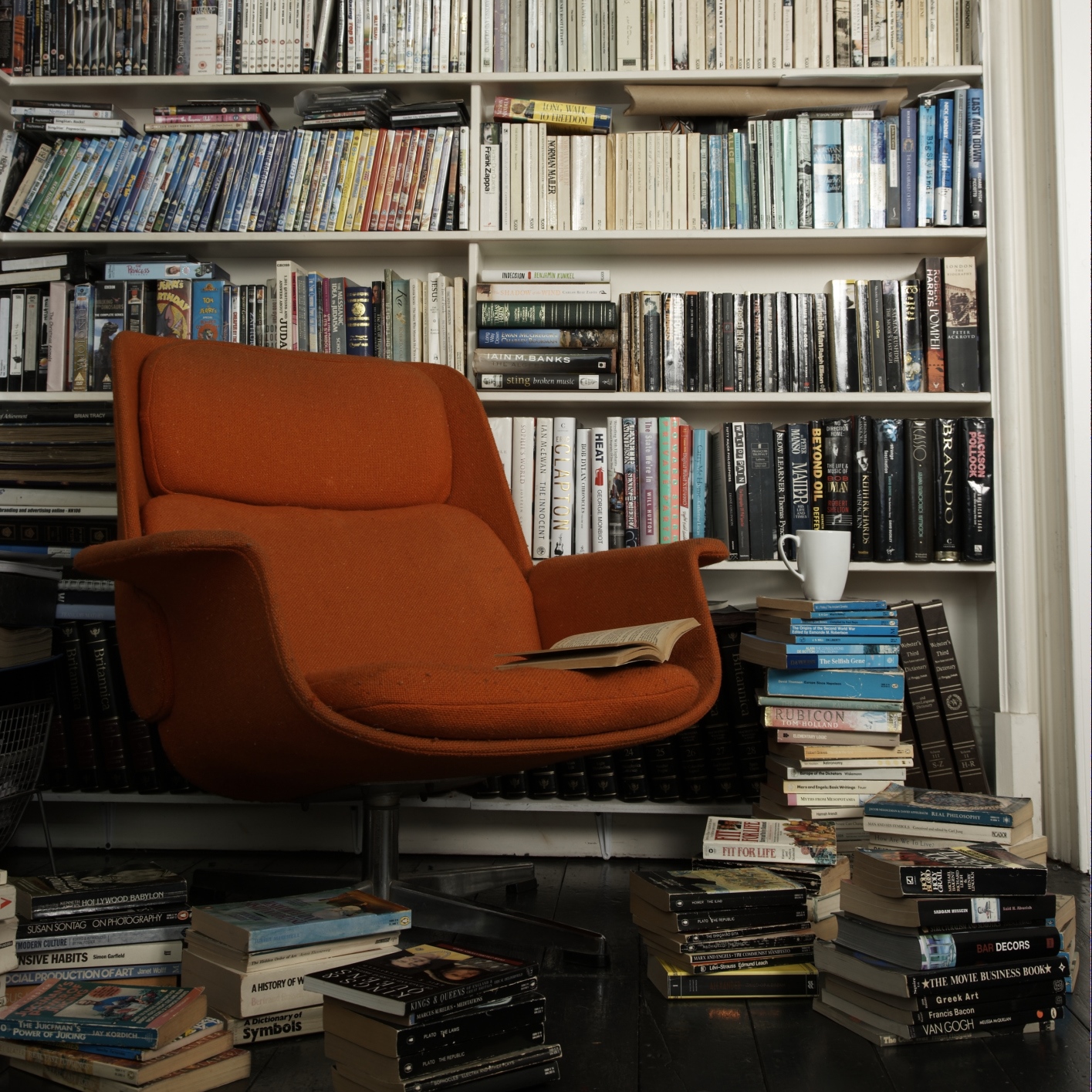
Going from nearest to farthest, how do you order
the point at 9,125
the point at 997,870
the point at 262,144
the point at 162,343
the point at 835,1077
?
the point at 835,1077
the point at 997,870
the point at 162,343
the point at 262,144
the point at 9,125

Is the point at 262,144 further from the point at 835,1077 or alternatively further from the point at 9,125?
the point at 835,1077

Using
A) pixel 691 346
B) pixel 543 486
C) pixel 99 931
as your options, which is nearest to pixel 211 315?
pixel 543 486

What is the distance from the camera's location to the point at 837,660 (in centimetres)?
186

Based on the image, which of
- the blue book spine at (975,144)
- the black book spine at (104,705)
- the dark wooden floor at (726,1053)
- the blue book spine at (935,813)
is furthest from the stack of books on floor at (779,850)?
the blue book spine at (975,144)

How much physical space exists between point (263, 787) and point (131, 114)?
188 cm

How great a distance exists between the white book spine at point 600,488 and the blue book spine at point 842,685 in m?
0.53

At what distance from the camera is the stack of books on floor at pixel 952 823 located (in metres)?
1.46

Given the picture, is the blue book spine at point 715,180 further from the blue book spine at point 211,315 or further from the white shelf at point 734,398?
the blue book spine at point 211,315

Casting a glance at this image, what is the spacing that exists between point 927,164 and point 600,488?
3.17ft

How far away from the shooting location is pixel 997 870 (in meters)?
1.26

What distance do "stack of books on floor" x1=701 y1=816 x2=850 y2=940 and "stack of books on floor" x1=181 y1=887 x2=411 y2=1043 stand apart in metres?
0.53

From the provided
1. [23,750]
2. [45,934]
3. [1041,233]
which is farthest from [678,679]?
[1041,233]

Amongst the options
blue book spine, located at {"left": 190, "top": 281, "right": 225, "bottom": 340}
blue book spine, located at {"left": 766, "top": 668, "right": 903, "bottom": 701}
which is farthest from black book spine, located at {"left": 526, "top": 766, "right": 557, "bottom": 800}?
blue book spine, located at {"left": 190, "top": 281, "right": 225, "bottom": 340}

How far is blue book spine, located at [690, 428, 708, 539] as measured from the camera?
89.6 inches
